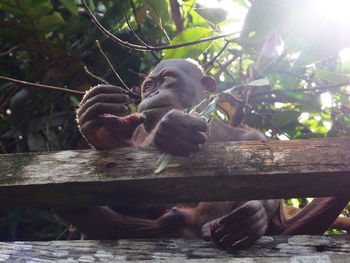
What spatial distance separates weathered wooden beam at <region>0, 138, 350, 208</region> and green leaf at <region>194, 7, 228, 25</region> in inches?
36.5

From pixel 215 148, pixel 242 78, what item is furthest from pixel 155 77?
pixel 215 148

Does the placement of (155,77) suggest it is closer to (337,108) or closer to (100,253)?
Result: (337,108)

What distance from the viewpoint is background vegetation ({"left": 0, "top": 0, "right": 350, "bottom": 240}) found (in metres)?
2.84

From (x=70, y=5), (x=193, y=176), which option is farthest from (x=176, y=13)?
(x=193, y=176)

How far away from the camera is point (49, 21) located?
3.31 meters

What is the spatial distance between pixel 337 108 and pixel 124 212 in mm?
1509

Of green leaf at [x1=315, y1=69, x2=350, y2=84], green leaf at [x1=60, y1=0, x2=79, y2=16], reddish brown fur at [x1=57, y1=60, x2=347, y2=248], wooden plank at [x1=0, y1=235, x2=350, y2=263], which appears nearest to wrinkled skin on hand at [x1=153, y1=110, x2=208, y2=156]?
reddish brown fur at [x1=57, y1=60, x2=347, y2=248]

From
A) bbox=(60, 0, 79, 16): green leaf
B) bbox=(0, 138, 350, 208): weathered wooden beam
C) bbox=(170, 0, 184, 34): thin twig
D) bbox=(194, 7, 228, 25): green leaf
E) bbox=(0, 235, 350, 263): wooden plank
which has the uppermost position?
bbox=(60, 0, 79, 16): green leaf

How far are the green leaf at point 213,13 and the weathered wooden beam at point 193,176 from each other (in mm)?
927

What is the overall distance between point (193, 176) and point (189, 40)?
41.4 inches

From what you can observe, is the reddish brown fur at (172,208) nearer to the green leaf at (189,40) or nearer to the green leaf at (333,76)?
the green leaf at (189,40)

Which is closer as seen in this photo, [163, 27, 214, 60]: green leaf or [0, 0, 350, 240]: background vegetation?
[163, 27, 214, 60]: green leaf

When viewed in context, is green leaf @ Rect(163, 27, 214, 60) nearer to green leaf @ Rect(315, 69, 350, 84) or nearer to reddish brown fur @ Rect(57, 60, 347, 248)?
reddish brown fur @ Rect(57, 60, 347, 248)

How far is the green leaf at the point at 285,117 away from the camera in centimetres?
311
